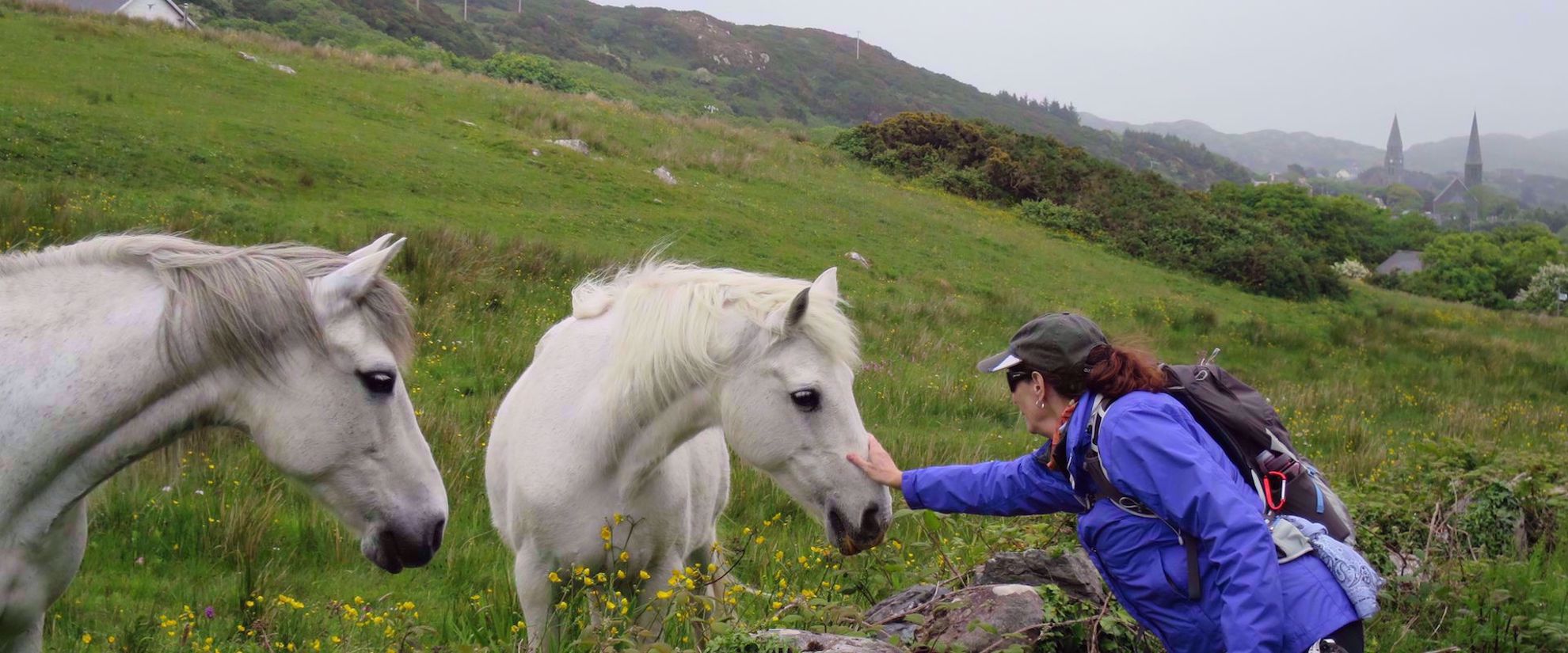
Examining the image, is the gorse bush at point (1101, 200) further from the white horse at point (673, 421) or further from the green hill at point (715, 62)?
the white horse at point (673, 421)

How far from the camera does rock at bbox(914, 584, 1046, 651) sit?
3.30 meters

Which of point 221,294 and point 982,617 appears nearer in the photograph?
point 221,294

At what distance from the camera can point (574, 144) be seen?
21.6 meters

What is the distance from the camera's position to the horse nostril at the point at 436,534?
283 cm

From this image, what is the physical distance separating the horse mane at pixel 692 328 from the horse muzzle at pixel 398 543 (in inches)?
36.1

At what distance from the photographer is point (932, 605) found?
3.48 meters

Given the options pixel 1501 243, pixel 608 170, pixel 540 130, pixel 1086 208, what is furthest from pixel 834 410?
pixel 1501 243

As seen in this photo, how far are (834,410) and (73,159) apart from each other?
1306 cm

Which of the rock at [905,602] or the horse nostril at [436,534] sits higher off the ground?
the horse nostril at [436,534]

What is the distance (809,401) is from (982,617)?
41.6 inches

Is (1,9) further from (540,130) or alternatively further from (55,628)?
(55,628)

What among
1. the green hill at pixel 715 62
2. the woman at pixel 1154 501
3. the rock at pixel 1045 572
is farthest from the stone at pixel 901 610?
the green hill at pixel 715 62

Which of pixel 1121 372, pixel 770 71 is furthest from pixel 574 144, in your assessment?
pixel 770 71

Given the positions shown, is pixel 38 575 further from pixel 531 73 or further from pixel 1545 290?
pixel 1545 290
